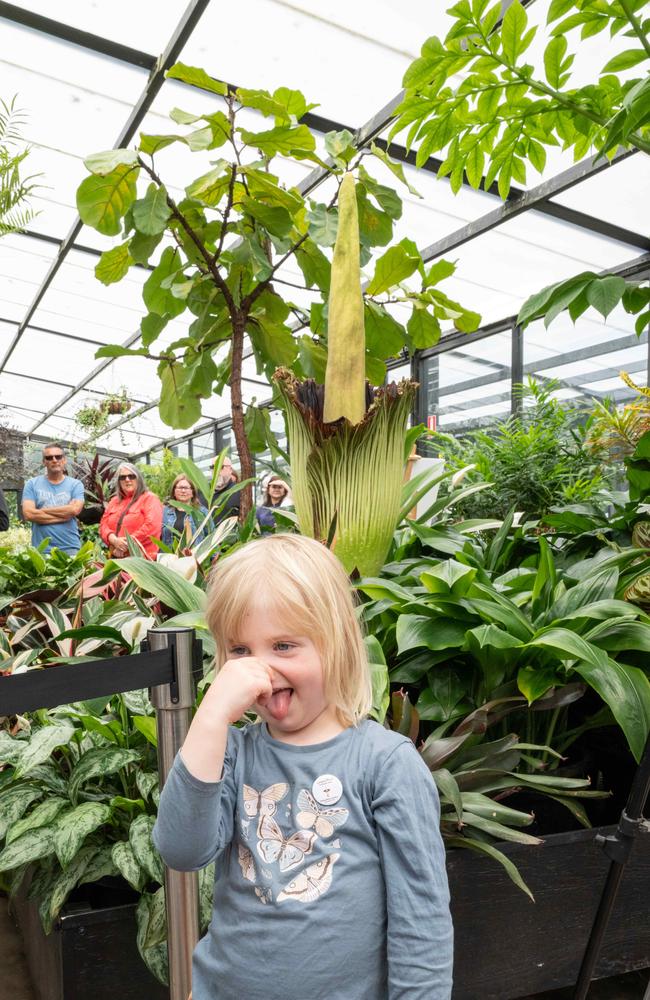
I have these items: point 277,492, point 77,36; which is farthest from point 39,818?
point 77,36

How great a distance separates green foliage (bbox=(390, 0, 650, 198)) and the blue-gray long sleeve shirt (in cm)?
91

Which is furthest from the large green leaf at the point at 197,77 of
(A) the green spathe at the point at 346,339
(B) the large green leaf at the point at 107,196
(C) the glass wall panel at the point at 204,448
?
(C) the glass wall panel at the point at 204,448

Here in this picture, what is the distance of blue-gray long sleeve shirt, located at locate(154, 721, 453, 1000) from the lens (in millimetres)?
678

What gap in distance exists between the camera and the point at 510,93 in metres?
1.31

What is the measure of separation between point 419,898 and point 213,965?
0.71 ft

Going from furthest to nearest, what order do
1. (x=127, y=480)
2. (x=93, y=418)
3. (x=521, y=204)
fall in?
(x=93, y=418) < (x=521, y=204) < (x=127, y=480)

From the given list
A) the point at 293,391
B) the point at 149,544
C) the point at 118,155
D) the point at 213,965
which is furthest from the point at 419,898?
the point at 149,544

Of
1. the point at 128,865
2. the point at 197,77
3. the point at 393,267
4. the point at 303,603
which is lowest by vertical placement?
the point at 128,865

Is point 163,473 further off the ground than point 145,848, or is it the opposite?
point 163,473

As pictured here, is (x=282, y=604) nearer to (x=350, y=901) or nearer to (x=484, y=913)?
(x=350, y=901)

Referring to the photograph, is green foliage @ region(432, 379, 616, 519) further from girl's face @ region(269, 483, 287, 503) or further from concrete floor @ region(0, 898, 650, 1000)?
concrete floor @ region(0, 898, 650, 1000)

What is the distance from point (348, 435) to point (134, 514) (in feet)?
5.29

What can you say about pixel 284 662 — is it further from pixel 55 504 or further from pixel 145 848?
pixel 55 504

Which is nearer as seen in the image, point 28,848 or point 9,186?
point 28,848
